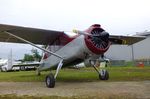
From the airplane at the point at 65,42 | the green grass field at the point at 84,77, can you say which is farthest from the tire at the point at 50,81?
the green grass field at the point at 84,77

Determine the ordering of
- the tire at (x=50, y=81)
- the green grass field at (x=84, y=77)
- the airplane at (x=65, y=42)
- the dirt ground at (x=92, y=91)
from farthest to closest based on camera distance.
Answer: the green grass field at (x=84, y=77) → the airplane at (x=65, y=42) → the tire at (x=50, y=81) → the dirt ground at (x=92, y=91)

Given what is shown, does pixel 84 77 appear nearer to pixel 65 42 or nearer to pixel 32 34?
pixel 65 42

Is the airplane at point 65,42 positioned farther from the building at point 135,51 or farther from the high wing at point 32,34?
the building at point 135,51

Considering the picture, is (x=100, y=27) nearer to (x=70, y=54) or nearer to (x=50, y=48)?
(x=70, y=54)

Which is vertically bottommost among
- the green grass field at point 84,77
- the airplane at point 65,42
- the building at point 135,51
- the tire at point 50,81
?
the building at point 135,51

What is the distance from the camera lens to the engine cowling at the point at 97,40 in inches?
627

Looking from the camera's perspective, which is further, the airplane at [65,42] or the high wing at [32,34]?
the high wing at [32,34]

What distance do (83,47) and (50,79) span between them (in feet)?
7.92

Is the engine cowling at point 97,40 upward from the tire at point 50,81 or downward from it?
upward

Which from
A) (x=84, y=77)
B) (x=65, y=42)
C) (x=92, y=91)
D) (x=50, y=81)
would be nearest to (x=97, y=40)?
(x=65, y=42)

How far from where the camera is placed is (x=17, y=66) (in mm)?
55281

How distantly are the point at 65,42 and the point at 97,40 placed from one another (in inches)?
112

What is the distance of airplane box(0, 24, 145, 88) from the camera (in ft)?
52.6

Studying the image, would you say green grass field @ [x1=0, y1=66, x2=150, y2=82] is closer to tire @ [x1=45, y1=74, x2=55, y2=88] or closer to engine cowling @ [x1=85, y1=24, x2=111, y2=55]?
engine cowling @ [x1=85, y1=24, x2=111, y2=55]
